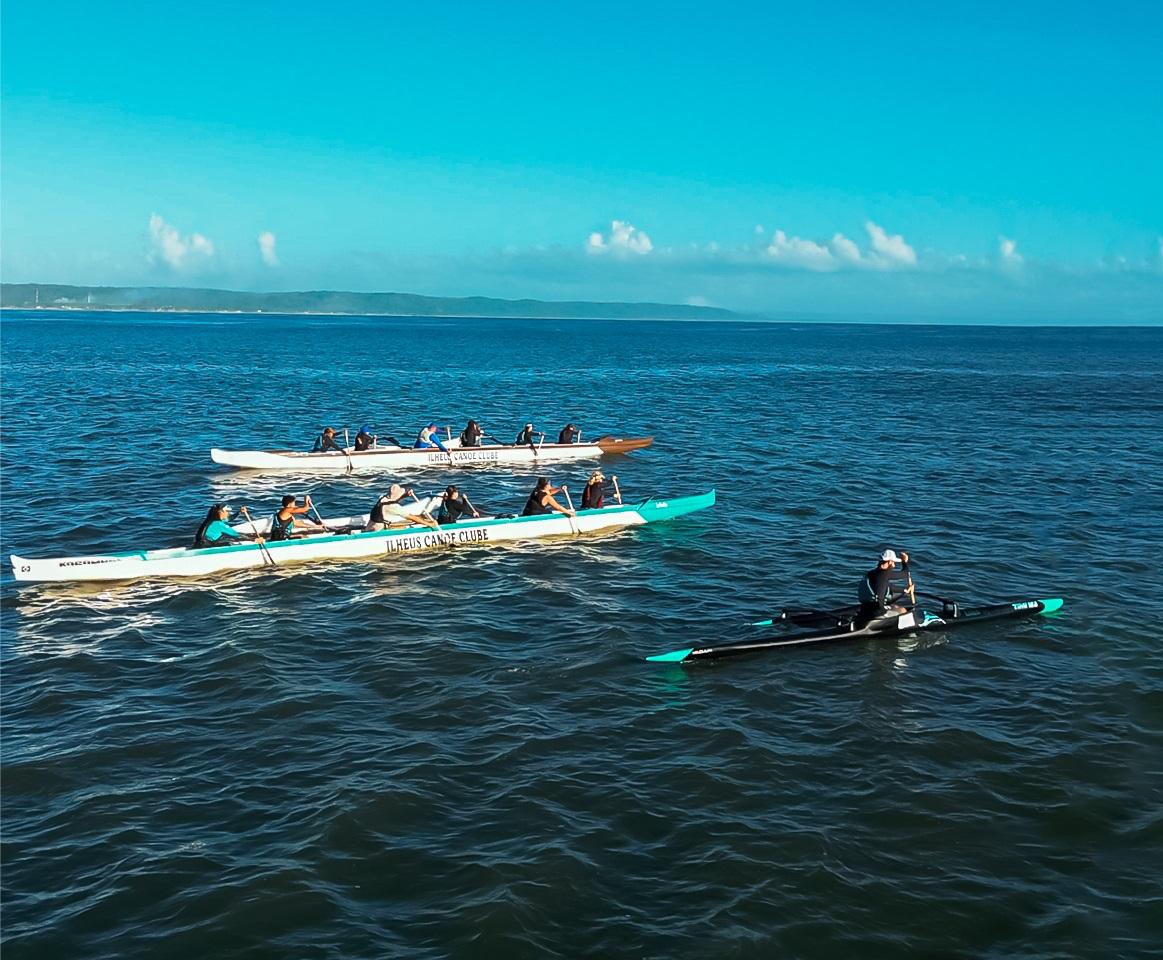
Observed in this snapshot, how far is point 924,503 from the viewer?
102ft

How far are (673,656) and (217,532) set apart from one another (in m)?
12.3

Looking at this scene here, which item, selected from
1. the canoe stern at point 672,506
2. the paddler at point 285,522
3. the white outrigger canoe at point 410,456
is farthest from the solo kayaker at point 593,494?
the white outrigger canoe at point 410,456

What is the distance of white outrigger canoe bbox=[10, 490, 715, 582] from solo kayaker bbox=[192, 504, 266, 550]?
0.30 metres

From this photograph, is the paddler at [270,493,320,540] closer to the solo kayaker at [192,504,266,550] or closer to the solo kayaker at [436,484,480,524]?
the solo kayaker at [192,504,266,550]

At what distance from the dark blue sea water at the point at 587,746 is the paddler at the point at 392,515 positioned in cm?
124

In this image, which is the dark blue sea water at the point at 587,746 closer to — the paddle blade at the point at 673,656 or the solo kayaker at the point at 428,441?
the paddle blade at the point at 673,656

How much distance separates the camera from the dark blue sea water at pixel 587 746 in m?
10.5

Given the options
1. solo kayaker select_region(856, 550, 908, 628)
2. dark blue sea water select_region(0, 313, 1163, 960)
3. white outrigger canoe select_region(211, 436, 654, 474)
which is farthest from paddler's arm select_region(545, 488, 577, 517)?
white outrigger canoe select_region(211, 436, 654, 474)

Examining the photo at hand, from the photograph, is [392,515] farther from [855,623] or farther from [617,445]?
[617,445]

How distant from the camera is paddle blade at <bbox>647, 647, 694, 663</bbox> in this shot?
674 inches

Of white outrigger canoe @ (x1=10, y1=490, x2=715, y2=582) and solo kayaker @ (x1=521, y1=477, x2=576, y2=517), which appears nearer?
white outrigger canoe @ (x1=10, y1=490, x2=715, y2=582)

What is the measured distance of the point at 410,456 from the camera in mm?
37094

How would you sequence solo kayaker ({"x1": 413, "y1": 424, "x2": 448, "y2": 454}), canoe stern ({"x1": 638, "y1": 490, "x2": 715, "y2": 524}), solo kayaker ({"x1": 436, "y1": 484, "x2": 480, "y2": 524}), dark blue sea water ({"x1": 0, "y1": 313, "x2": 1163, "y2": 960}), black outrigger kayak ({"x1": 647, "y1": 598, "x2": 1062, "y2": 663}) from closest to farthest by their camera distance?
dark blue sea water ({"x1": 0, "y1": 313, "x2": 1163, "y2": 960}) < black outrigger kayak ({"x1": 647, "y1": 598, "x2": 1062, "y2": 663}) < solo kayaker ({"x1": 436, "y1": 484, "x2": 480, "y2": 524}) < canoe stern ({"x1": 638, "y1": 490, "x2": 715, "y2": 524}) < solo kayaker ({"x1": 413, "y1": 424, "x2": 448, "y2": 454})

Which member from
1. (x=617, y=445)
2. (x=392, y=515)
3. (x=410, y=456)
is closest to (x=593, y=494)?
(x=392, y=515)
